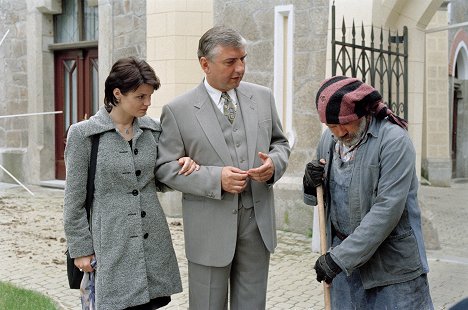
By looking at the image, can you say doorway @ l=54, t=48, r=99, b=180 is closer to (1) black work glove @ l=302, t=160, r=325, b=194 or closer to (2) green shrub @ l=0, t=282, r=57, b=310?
(2) green shrub @ l=0, t=282, r=57, b=310

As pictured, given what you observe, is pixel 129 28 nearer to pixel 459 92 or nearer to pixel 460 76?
pixel 459 92

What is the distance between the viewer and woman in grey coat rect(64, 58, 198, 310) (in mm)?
2916

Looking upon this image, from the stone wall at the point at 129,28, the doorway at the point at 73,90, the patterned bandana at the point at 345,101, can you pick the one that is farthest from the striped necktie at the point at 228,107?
the doorway at the point at 73,90

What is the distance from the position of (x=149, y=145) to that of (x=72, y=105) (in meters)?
9.14

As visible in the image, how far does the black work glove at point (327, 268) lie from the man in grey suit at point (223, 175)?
482mm

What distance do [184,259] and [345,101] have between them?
408 centimetres

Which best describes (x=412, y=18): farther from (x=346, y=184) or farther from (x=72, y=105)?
(x=72, y=105)

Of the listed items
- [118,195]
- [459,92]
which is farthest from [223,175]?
A: [459,92]

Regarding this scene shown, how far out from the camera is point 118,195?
116 inches

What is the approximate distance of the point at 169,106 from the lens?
3.07 meters

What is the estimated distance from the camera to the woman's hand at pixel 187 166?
2.94 m

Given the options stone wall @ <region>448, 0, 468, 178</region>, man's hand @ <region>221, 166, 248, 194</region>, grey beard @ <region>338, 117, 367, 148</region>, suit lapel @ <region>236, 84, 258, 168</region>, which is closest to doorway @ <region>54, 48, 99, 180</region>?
stone wall @ <region>448, 0, 468, 178</region>

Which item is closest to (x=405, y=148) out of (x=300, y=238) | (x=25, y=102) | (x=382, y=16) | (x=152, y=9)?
(x=382, y=16)

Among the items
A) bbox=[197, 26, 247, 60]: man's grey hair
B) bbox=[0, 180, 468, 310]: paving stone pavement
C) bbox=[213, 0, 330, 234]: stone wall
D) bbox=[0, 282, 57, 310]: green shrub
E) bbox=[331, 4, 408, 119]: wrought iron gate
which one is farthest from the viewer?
bbox=[213, 0, 330, 234]: stone wall
